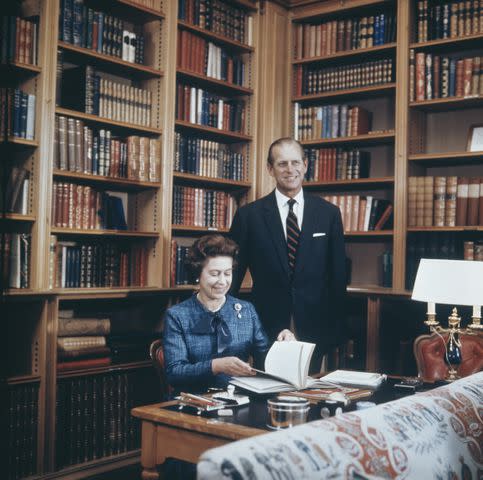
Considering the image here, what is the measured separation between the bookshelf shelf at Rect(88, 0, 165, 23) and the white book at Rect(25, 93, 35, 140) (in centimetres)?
85

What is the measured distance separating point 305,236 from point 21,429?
1676 mm

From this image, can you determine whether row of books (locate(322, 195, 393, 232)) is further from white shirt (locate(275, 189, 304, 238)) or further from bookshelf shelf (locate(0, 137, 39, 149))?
bookshelf shelf (locate(0, 137, 39, 149))

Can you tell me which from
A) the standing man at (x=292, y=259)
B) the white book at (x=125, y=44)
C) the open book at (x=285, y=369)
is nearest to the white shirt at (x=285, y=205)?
the standing man at (x=292, y=259)

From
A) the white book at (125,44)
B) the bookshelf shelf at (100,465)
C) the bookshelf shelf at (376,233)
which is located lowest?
the bookshelf shelf at (100,465)

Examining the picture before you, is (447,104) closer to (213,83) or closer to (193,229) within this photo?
(213,83)

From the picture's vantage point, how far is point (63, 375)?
355cm

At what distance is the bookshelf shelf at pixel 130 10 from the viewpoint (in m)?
3.99

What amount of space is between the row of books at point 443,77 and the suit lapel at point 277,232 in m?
1.39

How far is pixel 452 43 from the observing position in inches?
173

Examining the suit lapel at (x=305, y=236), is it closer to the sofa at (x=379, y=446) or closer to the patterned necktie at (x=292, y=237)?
the patterned necktie at (x=292, y=237)

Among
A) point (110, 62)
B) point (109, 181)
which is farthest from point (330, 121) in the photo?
point (109, 181)

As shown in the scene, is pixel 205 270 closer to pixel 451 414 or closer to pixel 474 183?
pixel 451 414

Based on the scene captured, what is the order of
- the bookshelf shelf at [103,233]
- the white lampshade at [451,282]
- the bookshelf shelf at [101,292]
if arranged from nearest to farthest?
the white lampshade at [451,282]
the bookshelf shelf at [101,292]
the bookshelf shelf at [103,233]

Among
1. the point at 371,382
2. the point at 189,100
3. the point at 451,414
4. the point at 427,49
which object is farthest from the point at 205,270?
the point at 427,49
